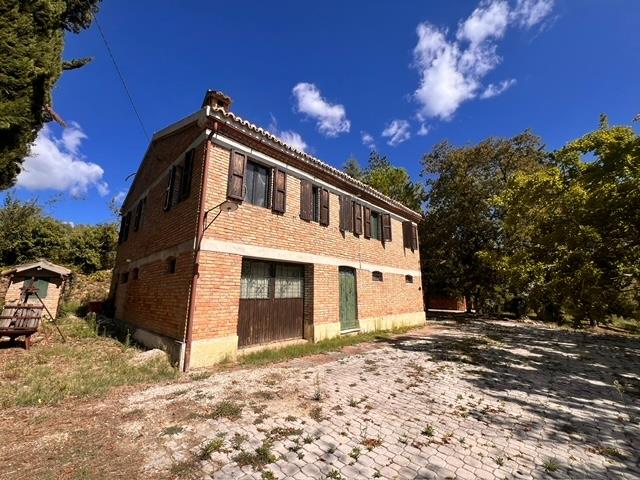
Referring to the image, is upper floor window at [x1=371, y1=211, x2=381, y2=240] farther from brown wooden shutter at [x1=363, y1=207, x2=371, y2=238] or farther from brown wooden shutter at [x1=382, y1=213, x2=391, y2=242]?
brown wooden shutter at [x1=363, y1=207, x2=371, y2=238]

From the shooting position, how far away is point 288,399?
16.3ft

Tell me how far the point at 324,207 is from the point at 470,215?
14.2 metres

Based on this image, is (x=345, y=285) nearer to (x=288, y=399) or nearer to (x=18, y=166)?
(x=288, y=399)

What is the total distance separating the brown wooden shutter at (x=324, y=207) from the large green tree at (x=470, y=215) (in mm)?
13649

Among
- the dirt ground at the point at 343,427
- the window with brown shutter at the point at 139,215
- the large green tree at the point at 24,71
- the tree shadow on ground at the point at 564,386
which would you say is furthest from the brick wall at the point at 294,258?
the window with brown shutter at the point at 139,215

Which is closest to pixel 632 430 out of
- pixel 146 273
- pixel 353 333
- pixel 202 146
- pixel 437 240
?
pixel 353 333

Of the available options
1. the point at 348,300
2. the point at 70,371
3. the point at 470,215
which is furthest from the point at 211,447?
the point at 470,215

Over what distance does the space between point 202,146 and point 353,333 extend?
8055mm

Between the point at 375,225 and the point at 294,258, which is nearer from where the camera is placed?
the point at 294,258

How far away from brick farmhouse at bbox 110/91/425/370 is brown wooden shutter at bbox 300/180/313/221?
0.04m

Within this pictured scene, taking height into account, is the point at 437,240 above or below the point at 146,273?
above

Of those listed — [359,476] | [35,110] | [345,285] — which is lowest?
[359,476]

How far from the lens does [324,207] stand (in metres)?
10.7

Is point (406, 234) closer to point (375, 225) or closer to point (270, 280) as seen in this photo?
point (375, 225)
